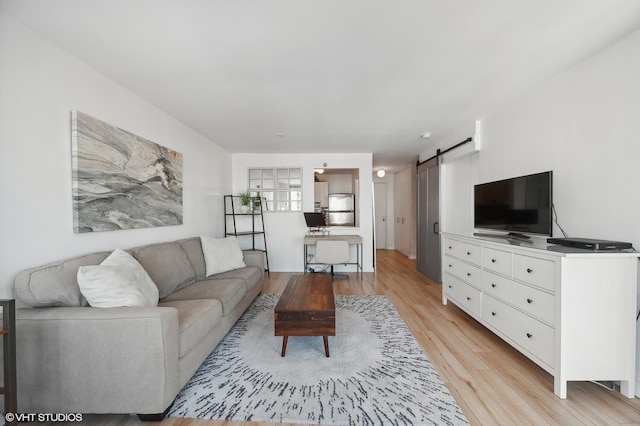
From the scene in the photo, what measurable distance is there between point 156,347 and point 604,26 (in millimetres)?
3326

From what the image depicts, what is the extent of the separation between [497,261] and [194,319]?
2528mm

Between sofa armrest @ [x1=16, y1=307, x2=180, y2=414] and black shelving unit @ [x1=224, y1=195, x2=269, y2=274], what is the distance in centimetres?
344

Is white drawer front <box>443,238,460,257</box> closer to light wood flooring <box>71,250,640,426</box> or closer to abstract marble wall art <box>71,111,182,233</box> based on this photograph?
light wood flooring <box>71,250,640,426</box>

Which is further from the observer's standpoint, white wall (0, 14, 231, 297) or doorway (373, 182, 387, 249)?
doorway (373, 182, 387, 249)

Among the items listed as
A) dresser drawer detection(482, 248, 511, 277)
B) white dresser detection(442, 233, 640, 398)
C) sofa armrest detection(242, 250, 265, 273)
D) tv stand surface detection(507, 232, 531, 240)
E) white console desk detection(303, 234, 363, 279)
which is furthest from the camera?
white console desk detection(303, 234, 363, 279)

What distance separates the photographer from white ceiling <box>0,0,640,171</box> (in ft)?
4.96

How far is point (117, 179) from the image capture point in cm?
236

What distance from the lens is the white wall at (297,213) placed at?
5328 millimetres

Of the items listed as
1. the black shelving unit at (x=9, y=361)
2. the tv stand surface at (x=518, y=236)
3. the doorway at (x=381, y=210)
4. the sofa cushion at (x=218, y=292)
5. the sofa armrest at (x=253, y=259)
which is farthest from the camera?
the doorway at (x=381, y=210)

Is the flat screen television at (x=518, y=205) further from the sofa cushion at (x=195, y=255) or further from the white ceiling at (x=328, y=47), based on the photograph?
the sofa cushion at (x=195, y=255)

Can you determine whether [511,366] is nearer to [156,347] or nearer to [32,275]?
[156,347]

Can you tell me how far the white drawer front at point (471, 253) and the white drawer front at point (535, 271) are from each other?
50 centimetres

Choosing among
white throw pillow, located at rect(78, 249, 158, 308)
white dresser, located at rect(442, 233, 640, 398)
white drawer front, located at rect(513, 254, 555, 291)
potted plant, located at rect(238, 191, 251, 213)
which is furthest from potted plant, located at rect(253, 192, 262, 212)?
white dresser, located at rect(442, 233, 640, 398)

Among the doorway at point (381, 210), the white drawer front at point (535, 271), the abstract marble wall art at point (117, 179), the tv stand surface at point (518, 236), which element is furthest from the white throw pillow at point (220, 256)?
the doorway at point (381, 210)
